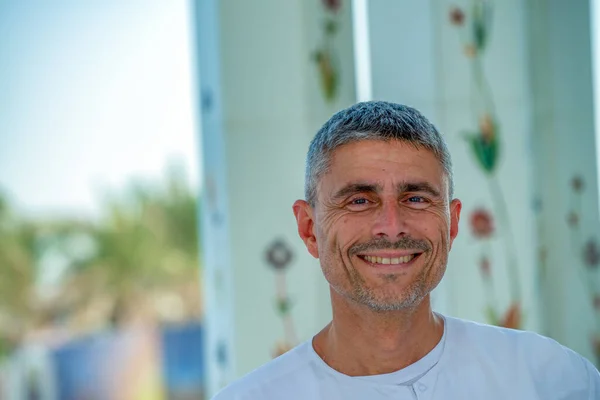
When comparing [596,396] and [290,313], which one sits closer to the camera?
[596,396]

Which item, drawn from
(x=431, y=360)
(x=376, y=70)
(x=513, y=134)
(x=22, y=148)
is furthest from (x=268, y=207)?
(x=22, y=148)

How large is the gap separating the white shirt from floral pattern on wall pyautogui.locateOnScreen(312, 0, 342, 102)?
57.7 inches

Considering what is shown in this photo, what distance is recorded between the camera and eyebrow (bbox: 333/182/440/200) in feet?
4.22

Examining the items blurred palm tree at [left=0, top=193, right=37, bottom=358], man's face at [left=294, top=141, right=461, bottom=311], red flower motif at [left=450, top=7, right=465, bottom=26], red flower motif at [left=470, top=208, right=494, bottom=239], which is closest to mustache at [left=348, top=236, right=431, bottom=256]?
man's face at [left=294, top=141, right=461, bottom=311]

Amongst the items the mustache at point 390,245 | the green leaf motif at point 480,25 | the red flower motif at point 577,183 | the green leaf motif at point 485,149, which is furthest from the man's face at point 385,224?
the red flower motif at point 577,183

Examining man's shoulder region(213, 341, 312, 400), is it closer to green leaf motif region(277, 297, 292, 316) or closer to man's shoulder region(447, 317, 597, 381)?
man's shoulder region(447, 317, 597, 381)

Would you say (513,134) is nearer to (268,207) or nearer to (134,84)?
(268,207)

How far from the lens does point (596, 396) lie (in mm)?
1304

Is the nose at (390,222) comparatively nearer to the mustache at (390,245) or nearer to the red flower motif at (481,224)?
the mustache at (390,245)

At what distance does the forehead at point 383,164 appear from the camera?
4.23 feet

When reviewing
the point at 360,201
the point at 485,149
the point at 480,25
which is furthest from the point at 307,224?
the point at 480,25

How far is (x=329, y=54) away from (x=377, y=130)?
4.73 feet

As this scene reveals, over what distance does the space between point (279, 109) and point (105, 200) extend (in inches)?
462

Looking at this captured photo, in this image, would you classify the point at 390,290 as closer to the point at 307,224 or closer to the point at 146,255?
the point at 307,224
